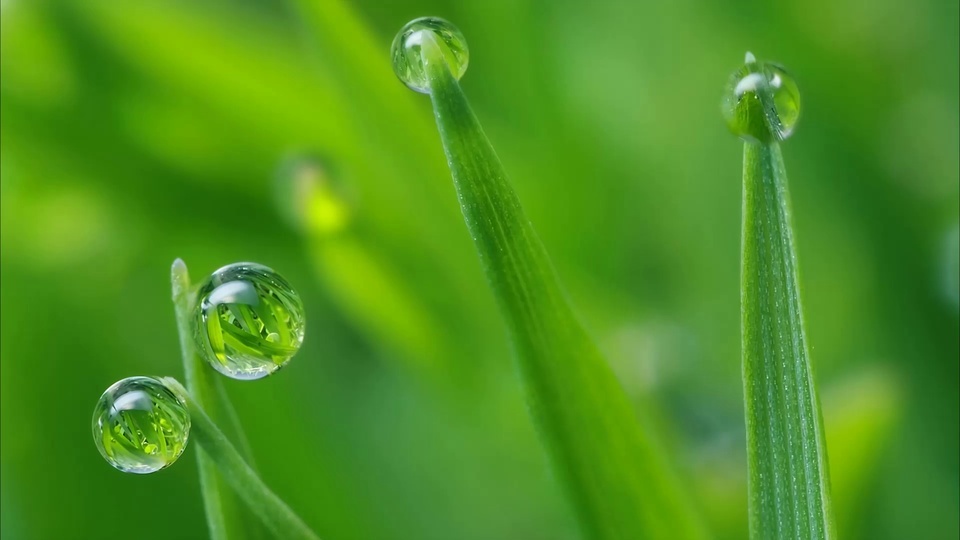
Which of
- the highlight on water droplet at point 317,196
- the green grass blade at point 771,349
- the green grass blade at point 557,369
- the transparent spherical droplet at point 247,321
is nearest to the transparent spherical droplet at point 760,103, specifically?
the green grass blade at point 771,349

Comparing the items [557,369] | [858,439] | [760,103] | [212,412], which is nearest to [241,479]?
[212,412]

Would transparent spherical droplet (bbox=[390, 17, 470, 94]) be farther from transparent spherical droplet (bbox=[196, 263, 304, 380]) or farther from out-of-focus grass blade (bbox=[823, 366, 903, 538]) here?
out-of-focus grass blade (bbox=[823, 366, 903, 538])

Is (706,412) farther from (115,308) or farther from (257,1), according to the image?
(257,1)

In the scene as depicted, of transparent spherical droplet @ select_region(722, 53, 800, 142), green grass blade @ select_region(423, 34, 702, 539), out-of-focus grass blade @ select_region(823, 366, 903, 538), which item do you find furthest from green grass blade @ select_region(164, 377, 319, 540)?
out-of-focus grass blade @ select_region(823, 366, 903, 538)

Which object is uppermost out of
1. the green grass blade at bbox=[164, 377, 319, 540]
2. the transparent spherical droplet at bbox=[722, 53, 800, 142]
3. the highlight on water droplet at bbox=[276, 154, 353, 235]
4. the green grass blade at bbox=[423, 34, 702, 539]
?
the highlight on water droplet at bbox=[276, 154, 353, 235]

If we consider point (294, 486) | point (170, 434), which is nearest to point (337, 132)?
point (294, 486)

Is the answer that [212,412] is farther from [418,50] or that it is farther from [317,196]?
[317,196]
